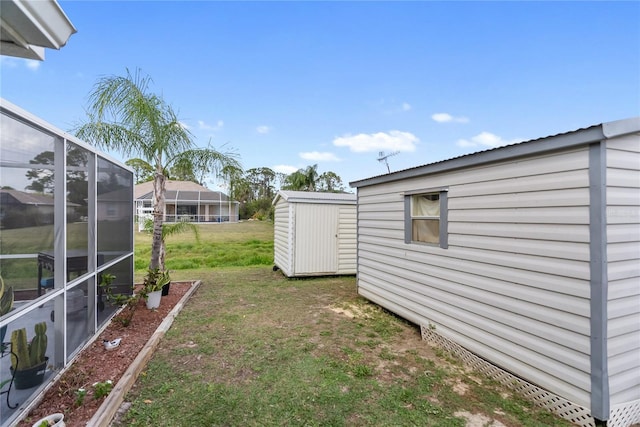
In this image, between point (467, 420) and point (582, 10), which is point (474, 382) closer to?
point (467, 420)

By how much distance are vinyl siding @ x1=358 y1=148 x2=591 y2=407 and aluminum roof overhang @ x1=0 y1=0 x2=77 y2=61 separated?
3534 millimetres

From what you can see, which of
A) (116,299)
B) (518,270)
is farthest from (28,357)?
(518,270)

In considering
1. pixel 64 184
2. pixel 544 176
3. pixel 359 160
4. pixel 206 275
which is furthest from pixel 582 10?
pixel 359 160

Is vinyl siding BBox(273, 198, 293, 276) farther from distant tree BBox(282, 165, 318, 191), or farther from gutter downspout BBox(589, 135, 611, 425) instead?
distant tree BBox(282, 165, 318, 191)

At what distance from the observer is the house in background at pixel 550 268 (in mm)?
2277

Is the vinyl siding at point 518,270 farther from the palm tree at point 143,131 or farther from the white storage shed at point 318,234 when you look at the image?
the palm tree at point 143,131

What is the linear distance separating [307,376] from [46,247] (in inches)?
109

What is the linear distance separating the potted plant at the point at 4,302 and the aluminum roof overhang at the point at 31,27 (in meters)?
1.66

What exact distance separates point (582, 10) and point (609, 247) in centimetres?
603

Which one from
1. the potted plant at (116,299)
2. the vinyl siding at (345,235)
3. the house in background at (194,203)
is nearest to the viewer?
the potted plant at (116,299)

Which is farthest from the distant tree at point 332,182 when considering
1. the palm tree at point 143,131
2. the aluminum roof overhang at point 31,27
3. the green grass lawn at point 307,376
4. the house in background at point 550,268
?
the aluminum roof overhang at point 31,27

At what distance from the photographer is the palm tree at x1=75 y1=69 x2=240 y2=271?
5202 mm

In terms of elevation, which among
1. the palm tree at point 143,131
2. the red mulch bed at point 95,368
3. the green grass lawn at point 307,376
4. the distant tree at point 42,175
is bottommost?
the green grass lawn at point 307,376

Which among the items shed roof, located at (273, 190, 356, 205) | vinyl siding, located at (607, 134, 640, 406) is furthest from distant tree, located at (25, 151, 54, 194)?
shed roof, located at (273, 190, 356, 205)
